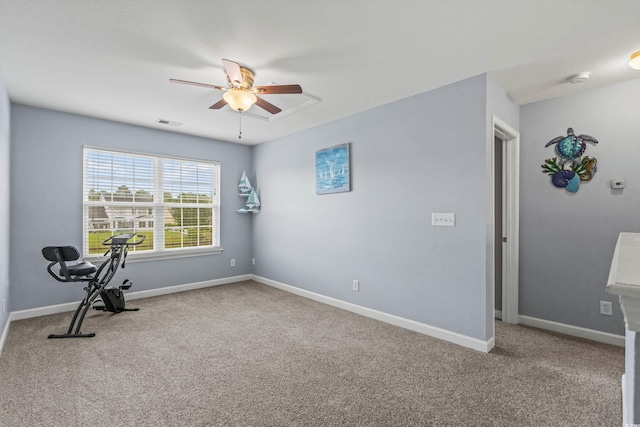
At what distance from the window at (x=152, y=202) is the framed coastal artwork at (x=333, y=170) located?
2.02m

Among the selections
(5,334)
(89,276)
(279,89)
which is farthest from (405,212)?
(5,334)

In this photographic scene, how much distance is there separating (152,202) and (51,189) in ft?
3.84

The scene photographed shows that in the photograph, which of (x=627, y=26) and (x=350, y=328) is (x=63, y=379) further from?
(x=627, y=26)

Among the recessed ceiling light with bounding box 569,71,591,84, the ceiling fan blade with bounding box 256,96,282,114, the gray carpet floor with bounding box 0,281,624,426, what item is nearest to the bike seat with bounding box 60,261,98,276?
the gray carpet floor with bounding box 0,281,624,426

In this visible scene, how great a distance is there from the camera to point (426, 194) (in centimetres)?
319

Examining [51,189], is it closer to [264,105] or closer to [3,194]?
[3,194]

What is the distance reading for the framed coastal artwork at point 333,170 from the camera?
398 centimetres

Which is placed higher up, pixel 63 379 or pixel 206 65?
pixel 206 65

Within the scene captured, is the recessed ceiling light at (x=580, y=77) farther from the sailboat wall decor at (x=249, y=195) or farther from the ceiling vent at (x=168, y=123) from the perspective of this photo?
the ceiling vent at (x=168, y=123)

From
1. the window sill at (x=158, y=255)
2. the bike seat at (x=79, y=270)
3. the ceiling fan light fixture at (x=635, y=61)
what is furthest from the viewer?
the window sill at (x=158, y=255)

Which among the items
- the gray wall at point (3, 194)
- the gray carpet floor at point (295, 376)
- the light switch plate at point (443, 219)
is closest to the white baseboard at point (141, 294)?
the gray carpet floor at point (295, 376)

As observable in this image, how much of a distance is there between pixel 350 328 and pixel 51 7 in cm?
351

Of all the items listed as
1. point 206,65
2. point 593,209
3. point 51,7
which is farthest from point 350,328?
point 51,7

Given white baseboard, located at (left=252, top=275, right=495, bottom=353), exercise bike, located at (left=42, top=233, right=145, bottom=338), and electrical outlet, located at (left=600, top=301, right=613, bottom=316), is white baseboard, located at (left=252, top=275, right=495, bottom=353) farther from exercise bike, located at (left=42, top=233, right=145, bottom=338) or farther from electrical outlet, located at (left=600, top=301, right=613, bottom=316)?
exercise bike, located at (left=42, top=233, right=145, bottom=338)
